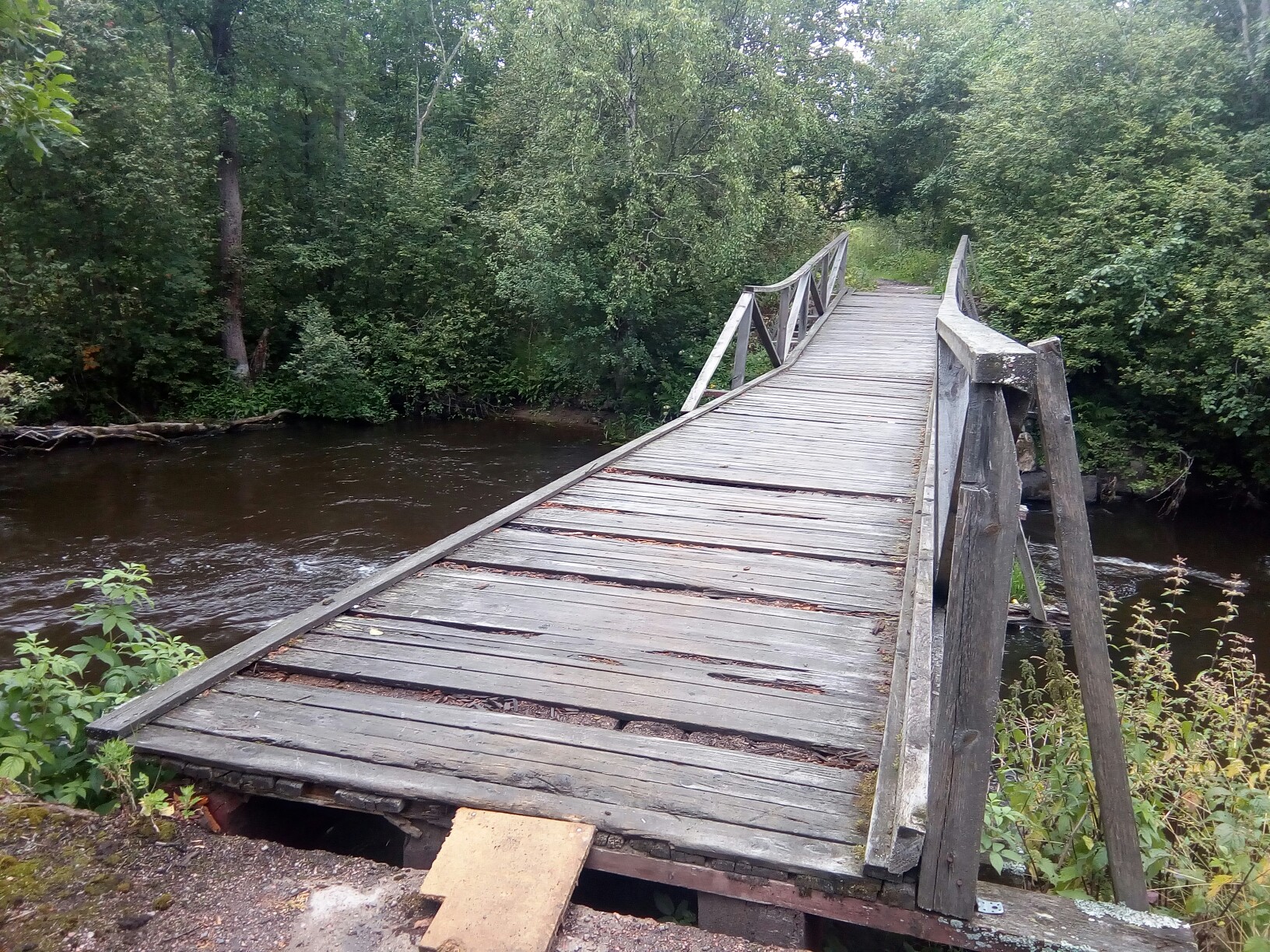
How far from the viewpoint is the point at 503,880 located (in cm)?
191

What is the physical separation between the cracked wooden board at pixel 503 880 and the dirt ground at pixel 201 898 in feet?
0.26

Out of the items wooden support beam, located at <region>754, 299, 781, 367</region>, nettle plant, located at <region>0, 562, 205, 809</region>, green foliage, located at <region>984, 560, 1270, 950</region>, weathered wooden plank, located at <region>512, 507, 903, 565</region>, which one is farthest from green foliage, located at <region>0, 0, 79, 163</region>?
wooden support beam, located at <region>754, 299, 781, 367</region>

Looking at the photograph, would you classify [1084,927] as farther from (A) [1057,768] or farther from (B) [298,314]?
(B) [298,314]

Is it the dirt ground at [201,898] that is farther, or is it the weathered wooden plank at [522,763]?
the weathered wooden plank at [522,763]

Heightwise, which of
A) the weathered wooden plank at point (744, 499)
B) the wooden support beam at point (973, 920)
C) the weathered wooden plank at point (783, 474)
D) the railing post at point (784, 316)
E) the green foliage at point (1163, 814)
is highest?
the railing post at point (784, 316)

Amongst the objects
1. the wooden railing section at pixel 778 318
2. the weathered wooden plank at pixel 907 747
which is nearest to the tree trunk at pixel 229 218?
the wooden railing section at pixel 778 318

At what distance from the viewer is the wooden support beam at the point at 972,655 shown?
188 centimetres

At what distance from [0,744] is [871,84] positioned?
20.4 metres

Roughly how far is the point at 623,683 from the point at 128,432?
538 inches

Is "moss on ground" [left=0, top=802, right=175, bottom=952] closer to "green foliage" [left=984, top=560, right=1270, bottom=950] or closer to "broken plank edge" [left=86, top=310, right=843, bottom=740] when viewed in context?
"broken plank edge" [left=86, top=310, right=843, bottom=740]

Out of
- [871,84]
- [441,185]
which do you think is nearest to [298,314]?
[441,185]

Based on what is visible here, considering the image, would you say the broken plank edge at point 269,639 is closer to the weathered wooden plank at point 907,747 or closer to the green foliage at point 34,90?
the green foliage at point 34,90

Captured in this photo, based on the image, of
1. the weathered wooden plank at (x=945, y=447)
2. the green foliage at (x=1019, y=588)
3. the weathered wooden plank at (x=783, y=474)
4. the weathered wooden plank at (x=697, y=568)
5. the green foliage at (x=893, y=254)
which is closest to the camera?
the weathered wooden plank at (x=945, y=447)

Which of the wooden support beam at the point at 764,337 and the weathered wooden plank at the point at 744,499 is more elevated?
the wooden support beam at the point at 764,337
